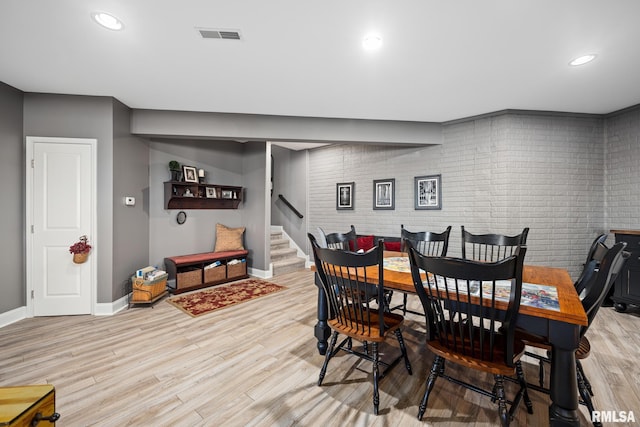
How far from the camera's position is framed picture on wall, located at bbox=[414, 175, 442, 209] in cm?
430

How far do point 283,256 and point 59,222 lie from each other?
3.43 m

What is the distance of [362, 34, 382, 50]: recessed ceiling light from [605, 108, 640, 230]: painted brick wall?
3.81m

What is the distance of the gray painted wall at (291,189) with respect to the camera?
6012 millimetres

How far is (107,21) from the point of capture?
1915 millimetres

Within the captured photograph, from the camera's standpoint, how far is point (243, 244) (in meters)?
5.21

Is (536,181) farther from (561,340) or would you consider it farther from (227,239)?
(227,239)

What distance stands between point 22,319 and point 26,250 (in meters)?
0.78

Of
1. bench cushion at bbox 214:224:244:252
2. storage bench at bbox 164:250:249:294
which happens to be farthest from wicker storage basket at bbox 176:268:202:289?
bench cushion at bbox 214:224:244:252

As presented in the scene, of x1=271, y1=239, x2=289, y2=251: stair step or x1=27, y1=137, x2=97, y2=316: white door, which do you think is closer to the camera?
x1=27, y1=137, x2=97, y2=316: white door

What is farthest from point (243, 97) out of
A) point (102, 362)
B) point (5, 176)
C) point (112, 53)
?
point (102, 362)

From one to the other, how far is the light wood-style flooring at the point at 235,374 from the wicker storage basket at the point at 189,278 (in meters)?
0.90

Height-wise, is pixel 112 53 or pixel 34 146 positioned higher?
pixel 112 53

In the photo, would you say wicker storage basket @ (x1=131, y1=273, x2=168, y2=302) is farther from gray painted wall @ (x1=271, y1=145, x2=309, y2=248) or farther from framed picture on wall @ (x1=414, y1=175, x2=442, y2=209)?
framed picture on wall @ (x1=414, y1=175, x2=442, y2=209)

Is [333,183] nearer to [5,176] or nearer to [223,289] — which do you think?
[223,289]
